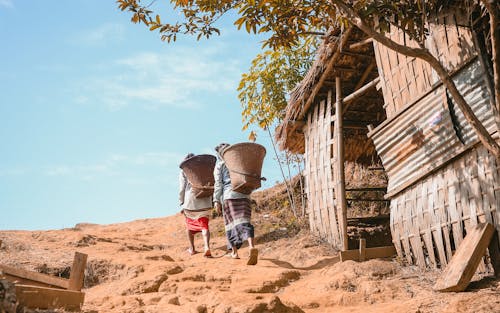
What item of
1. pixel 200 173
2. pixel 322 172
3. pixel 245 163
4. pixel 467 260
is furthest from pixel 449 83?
pixel 200 173

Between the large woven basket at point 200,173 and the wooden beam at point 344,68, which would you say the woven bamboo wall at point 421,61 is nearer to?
the wooden beam at point 344,68

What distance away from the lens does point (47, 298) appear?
4.29 metres

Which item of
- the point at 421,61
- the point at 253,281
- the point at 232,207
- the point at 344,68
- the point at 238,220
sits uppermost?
the point at 344,68

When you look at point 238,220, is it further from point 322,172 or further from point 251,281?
point 251,281

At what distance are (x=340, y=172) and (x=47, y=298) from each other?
A: 16.6ft

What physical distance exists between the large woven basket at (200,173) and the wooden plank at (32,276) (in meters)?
3.99

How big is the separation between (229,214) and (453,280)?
12.9ft

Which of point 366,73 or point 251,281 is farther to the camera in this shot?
point 366,73

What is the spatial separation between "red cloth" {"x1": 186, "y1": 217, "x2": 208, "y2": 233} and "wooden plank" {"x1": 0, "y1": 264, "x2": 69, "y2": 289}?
12.7 feet

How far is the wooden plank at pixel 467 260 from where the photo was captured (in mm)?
4867

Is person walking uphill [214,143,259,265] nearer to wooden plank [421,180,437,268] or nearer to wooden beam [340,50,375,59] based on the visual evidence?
wooden beam [340,50,375,59]

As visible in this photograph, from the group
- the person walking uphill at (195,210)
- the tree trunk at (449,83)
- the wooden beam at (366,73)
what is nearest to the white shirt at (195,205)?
the person walking uphill at (195,210)

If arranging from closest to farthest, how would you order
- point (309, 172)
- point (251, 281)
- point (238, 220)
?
point (251, 281) → point (238, 220) → point (309, 172)

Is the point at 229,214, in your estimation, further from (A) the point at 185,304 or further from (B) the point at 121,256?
(A) the point at 185,304
